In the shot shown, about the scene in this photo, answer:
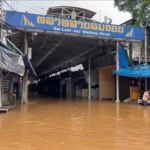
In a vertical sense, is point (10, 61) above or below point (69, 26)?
below

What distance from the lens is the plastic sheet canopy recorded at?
10.5 m

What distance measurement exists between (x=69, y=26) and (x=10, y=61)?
8.45 m

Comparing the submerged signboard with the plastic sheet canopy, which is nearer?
the plastic sheet canopy

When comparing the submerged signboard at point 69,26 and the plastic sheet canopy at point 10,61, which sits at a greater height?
the submerged signboard at point 69,26

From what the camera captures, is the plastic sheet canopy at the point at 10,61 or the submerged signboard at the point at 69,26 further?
the submerged signboard at the point at 69,26

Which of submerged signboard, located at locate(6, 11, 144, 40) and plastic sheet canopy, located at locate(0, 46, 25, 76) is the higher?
submerged signboard, located at locate(6, 11, 144, 40)

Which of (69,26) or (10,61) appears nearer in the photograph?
(10,61)

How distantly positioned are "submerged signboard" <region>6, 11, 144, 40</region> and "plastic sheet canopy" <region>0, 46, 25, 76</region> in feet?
21.5

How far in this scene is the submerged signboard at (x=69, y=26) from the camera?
17.2 metres

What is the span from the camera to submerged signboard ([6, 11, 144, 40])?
17172mm

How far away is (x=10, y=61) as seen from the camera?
10961mm

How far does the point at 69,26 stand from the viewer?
18.3 metres

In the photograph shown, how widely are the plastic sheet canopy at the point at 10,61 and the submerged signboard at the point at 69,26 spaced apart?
258 inches

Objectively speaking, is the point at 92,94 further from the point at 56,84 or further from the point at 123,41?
the point at 56,84
